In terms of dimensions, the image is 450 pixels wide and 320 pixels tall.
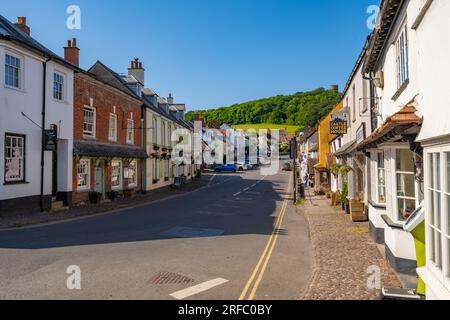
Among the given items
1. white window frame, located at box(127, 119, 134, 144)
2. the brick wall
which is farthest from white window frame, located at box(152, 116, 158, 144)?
white window frame, located at box(127, 119, 134, 144)

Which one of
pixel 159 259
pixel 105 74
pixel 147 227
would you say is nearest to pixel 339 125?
pixel 147 227

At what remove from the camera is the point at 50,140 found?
16.8 metres

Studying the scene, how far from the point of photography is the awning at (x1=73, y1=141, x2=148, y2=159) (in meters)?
19.5

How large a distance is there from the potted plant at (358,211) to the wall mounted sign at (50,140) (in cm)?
1378

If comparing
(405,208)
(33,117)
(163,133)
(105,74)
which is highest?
(105,74)

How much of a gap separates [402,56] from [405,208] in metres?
3.40

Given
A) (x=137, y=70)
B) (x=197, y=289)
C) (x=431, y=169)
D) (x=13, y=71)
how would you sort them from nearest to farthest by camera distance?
(x=431, y=169)
(x=197, y=289)
(x=13, y=71)
(x=137, y=70)

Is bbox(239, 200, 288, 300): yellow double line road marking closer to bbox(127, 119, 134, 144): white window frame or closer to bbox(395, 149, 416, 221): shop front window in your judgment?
bbox(395, 149, 416, 221): shop front window

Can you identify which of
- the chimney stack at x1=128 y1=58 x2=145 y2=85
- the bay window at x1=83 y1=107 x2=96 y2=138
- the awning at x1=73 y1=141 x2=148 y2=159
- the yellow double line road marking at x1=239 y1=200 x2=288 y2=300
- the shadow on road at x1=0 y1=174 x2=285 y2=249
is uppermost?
the chimney stack at x1=128 y1=58 x2=145 y2=85

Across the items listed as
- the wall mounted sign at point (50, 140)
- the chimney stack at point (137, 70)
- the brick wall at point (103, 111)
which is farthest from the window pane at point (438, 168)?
the chimney stack at point (137, 70)

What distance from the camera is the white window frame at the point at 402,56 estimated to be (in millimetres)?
7316

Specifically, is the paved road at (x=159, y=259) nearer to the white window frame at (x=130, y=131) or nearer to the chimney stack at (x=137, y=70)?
the white window frame at (x=130, y=131)

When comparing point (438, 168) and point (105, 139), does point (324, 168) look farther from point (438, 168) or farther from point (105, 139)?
point (438, 168)
